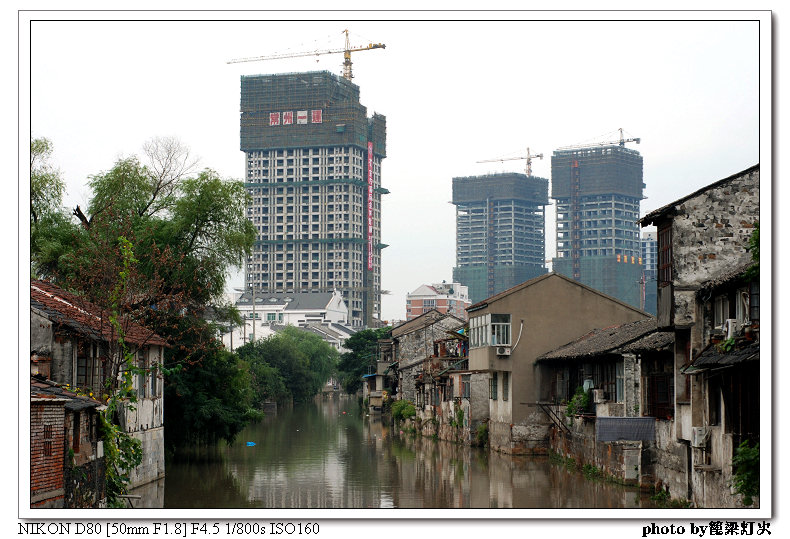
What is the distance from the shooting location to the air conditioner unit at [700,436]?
23.3 meters

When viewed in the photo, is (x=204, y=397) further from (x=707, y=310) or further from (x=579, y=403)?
(x=707, y=310)

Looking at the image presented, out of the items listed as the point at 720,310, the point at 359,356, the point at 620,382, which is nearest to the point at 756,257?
the point at 720,310

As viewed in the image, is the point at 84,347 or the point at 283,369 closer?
the point at 84,347

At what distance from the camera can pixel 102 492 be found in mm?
24203

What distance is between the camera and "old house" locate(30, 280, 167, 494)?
2681 centimetres

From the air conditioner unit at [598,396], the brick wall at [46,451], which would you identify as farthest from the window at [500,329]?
the brick wall at [46,451]

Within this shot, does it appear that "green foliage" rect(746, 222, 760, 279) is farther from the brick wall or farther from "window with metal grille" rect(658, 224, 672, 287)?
the brick wall

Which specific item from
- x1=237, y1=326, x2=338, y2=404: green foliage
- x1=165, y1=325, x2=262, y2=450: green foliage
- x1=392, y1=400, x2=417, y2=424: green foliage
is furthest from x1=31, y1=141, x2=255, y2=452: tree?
x1=237, y1=326, x2=338, y2=404: green foliage

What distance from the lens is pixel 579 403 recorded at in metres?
38.5

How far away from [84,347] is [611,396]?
17486mm

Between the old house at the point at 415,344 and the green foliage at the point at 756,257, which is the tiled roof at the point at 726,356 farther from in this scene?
the old house at the point at 415,344

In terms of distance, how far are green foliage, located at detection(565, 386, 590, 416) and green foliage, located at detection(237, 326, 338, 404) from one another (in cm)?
3972
